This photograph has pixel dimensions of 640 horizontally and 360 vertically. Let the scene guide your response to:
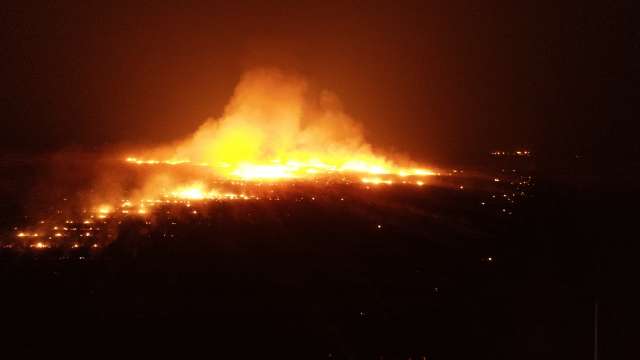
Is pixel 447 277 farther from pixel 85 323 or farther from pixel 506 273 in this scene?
pixel 85 323

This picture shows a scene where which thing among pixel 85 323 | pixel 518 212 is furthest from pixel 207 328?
pixel 518 212

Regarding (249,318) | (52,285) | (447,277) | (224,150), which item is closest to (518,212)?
(447,277)

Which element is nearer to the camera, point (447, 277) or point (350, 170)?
point (447, 277)

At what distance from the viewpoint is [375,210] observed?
3709cm

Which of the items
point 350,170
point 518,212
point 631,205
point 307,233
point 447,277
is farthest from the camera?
point 350,170

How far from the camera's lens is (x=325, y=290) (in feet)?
64.3

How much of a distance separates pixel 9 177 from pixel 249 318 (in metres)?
44.7

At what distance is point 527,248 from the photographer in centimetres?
2645

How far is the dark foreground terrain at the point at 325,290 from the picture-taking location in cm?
1506

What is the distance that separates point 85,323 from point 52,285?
13.1 ft

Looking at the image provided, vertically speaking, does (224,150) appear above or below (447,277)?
above

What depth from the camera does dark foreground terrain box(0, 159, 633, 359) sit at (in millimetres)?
15062

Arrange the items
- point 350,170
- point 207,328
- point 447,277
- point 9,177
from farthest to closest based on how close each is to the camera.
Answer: point 350,170 < point 9,177 < point 447,277 < point 207,328

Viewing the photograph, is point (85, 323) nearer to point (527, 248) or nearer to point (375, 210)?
point (527, 248)
